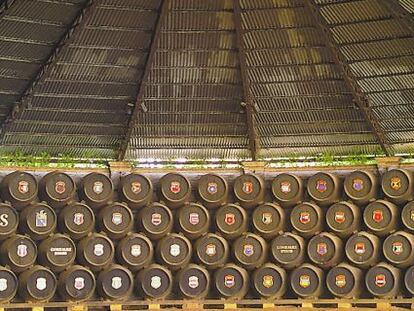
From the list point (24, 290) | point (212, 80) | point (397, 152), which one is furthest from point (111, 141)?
point (397, 152)

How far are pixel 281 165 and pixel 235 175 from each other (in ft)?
4.87

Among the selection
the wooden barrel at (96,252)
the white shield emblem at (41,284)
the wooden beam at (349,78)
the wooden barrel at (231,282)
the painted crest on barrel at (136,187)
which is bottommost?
the wooden barrel at (231,282)

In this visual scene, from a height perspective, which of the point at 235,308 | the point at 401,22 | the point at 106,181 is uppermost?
the point at 401,22

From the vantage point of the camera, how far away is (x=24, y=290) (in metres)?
19.0

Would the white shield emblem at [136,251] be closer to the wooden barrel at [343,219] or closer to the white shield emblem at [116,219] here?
the white shield emblem at [116,219]

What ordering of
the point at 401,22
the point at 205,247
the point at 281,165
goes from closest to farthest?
the point at 401,22
the point at 205,247
the point at 281,165

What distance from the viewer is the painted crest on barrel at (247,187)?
20.5m

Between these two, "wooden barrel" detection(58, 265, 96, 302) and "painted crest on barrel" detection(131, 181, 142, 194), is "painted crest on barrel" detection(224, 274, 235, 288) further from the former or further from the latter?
"wooden barrel" detection(58, 265, 96, 302)

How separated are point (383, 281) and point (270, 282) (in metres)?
2.09

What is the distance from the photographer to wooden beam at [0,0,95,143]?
739 inches

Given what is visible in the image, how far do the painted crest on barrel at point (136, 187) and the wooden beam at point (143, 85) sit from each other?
1.69 meters

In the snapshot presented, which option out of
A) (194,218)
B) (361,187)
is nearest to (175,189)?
(194,218)

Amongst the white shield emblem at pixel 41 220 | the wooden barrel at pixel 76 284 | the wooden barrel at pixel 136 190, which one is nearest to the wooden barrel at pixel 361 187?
the wooden barrel at pixel 136 190

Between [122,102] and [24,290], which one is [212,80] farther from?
[24,290]
